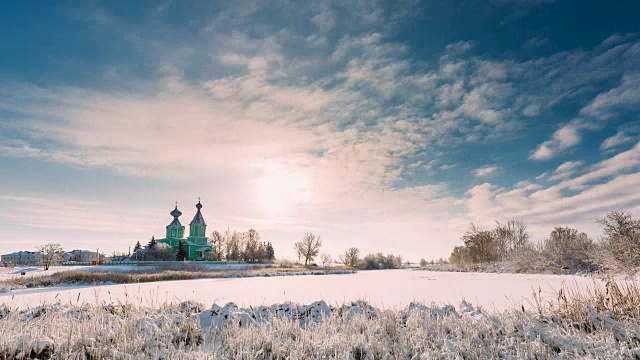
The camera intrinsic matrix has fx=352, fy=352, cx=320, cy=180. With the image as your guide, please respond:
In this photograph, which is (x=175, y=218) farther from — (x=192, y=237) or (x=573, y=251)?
(x=573, y=251)

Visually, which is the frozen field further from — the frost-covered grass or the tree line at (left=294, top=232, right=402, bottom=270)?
the tree line at (left=294, top=232, right=402, bottom=270)

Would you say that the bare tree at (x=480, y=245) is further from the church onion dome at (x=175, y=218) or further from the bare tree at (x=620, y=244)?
the church onion dome at (x=175, y=218)

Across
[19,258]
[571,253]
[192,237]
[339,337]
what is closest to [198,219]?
[192,237]

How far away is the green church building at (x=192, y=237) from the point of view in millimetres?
62416

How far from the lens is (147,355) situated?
476 cm

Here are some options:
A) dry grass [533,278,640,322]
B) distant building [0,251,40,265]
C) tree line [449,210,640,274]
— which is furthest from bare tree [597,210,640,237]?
distant building [0,251,40,265]

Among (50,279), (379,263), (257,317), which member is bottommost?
(379,263)

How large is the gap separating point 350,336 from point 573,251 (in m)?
32.3

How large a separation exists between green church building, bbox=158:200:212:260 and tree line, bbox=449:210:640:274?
4427 cm

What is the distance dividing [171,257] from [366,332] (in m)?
56.2

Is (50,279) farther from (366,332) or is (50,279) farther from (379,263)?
(379,263)

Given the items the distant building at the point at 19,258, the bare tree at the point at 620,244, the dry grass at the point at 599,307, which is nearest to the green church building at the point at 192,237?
the bare tree at the point at 620,244

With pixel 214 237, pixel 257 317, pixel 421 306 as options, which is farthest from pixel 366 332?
pixel 214 237

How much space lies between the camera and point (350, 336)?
5320 mm
